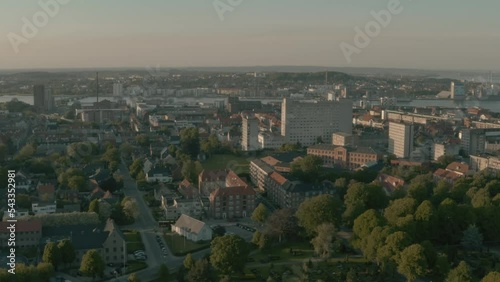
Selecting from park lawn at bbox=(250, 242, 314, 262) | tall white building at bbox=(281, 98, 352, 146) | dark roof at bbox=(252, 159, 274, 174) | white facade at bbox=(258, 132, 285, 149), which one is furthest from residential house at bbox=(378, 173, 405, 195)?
tall white building at bbox=(281, 98, 352, 146)

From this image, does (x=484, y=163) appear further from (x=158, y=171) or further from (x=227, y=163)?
(x=158, y=171)

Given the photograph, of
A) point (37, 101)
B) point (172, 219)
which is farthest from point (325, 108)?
point (37, 101)

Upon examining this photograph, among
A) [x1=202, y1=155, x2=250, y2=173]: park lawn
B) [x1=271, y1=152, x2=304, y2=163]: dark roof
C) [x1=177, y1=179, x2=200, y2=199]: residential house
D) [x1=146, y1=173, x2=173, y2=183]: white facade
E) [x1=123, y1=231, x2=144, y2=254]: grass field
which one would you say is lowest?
[x1=123, y1=231, x2=144, y2=254]: grass field

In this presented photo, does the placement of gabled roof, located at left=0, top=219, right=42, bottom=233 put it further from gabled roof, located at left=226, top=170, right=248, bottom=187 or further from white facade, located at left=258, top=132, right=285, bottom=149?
white facade, located at left=258, top=132, right=285, bottom=149

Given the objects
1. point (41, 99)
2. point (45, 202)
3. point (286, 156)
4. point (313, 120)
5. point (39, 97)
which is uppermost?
point (39, 97)

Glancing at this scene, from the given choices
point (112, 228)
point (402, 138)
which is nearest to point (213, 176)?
point (112, 228)

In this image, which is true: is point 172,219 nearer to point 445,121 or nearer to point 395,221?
point 395,221
